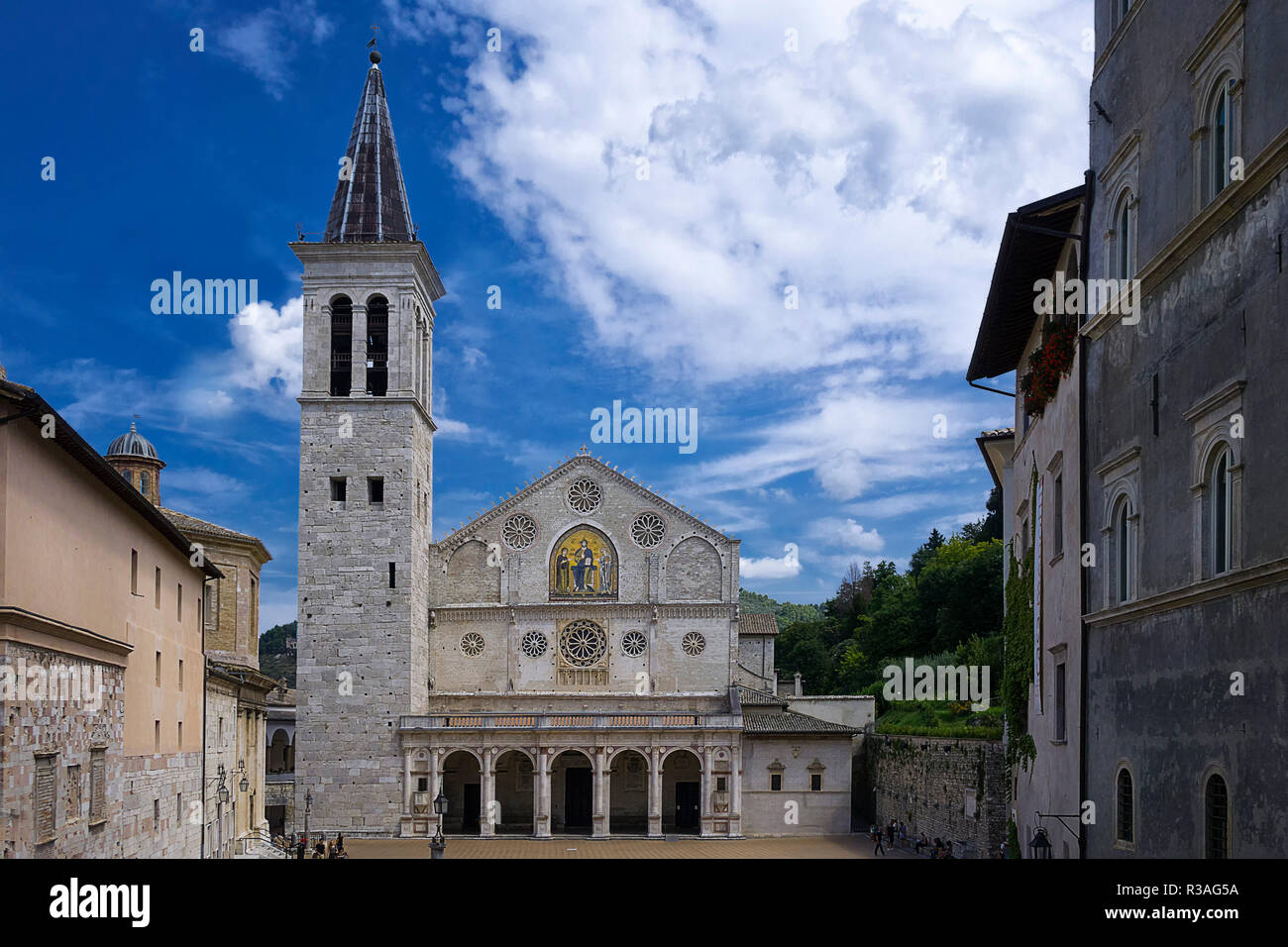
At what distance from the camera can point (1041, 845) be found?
19.1 metres

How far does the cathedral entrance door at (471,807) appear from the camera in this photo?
2151 inches

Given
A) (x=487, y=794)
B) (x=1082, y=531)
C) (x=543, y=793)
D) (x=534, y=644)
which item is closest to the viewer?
(x=1082, y=531)

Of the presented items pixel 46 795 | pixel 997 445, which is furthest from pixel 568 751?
pixel 46 795

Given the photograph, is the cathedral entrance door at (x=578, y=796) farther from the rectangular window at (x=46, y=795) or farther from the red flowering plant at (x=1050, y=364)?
the rectangular window at (x=46, y=795)

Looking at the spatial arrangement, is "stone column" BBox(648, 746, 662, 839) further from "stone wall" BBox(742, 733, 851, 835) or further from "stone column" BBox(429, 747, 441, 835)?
"stone column" BBox(429, 747, 441, 835)

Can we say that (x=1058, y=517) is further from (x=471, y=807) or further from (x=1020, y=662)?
(x=471, y=807)

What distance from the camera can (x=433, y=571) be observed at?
190ft

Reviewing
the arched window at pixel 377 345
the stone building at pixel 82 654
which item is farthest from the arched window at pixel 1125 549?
the arched window at pixel 377 345

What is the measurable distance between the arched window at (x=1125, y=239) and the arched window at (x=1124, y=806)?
6.41 m

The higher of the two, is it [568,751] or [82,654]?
[82,654]

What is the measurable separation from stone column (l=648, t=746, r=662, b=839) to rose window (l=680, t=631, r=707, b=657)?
21.3 ft

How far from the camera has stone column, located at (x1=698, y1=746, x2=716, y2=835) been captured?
171 ft

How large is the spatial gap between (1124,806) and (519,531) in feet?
Answer: 145
